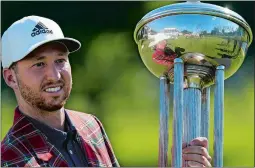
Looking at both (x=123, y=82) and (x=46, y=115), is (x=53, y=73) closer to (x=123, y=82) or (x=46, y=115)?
(x=46, y=115)

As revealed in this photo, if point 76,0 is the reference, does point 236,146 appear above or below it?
below

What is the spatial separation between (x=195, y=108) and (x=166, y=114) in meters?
0.11

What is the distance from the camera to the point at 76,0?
565cm

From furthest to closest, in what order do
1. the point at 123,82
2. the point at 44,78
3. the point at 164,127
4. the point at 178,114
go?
the point at 123,82 → the point at 44,78 → the point at 164,127 → the point at 178,114

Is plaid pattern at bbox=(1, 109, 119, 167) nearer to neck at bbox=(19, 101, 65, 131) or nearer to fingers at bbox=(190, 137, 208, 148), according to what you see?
neck at bbox=(19, 101, 65, 131)

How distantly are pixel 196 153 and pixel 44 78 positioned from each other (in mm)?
602

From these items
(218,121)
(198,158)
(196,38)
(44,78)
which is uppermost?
(196,38)

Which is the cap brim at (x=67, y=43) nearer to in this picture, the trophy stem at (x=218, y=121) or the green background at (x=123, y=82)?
the trophy stem at (x=218, y=121)

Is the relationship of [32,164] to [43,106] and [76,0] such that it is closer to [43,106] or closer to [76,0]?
[43,106]

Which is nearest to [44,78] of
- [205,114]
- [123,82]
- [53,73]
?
[53,73]

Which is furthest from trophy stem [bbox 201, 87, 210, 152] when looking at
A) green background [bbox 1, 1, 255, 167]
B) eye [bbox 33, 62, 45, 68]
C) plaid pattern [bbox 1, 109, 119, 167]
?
green background [bbox 1, 1, 255, 167]

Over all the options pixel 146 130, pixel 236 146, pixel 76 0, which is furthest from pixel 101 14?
pixel 236 146

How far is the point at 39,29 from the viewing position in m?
3.07

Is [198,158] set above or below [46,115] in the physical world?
below
